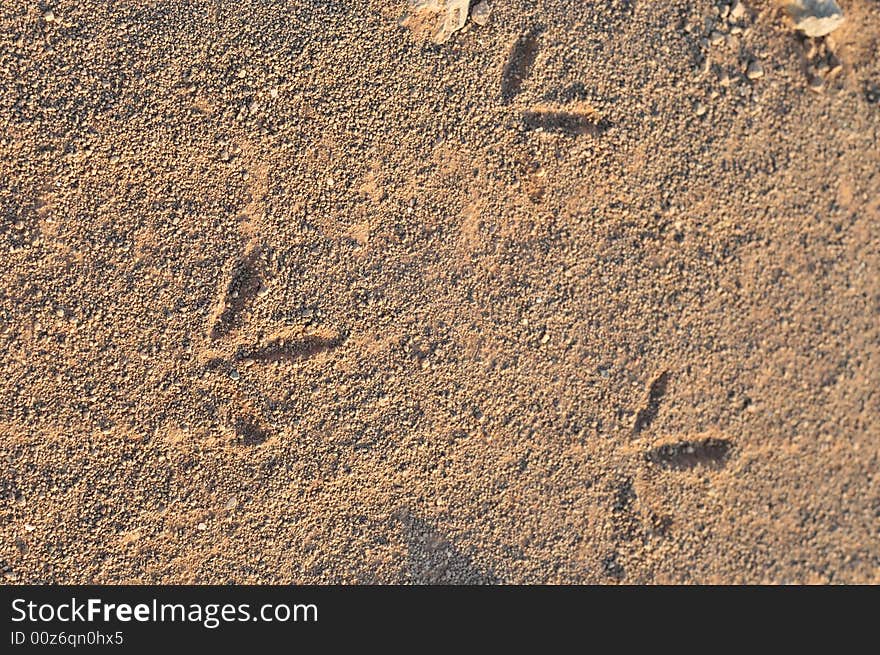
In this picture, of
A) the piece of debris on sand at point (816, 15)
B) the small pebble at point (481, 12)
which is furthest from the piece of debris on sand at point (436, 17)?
the piece of debris on sand at point (816, 15)

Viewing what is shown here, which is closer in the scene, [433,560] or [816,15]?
[433,560]

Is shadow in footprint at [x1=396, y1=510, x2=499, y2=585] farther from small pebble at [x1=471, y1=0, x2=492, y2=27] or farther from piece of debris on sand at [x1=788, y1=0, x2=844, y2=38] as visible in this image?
piece of debris on sand at [x1=788, y1=0, x2=844, y2=38]

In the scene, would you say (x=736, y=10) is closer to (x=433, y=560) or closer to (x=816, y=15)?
(x=816, y=15)

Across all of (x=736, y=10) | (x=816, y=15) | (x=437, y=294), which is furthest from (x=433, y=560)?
(x=816, y=15)

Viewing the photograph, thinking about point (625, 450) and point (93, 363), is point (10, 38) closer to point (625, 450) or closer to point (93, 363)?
point (93, 363)

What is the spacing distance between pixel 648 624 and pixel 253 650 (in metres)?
1.23

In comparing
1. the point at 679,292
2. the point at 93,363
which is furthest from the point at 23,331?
the point at 679,292

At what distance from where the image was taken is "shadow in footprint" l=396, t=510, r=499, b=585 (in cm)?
207

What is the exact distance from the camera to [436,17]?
2.05m

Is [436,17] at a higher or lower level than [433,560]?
higher

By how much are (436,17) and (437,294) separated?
85 centimetres

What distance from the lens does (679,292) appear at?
2.18m

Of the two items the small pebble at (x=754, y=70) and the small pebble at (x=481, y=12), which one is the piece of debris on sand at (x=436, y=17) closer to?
the small pebble at (x=481, y=12)

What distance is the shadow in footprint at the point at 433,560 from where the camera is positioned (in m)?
2.07
